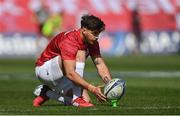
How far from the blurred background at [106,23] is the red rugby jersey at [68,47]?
2387cm

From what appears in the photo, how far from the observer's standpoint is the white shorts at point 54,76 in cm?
1348

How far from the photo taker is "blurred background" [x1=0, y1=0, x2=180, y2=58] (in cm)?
3772

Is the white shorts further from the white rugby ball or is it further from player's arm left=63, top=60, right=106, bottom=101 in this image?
the white rugby ball

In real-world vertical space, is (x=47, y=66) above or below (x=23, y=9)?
above

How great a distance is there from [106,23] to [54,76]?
2622cm

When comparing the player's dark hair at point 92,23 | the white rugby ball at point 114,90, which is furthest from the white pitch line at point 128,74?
the white rugby ball at point 114,90

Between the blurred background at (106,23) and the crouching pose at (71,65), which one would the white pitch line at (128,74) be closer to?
the crouching pose at (71,65)

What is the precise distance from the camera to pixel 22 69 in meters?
28.5

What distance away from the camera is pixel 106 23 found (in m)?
39.7

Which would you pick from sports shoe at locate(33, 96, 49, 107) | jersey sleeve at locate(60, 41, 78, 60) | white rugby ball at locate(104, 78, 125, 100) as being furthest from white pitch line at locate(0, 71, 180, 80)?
white rugby ball at locate(104, 78, 125, 100)

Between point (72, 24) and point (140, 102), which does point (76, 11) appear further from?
point (140, 102)

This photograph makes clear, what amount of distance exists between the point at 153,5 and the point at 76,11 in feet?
13.7

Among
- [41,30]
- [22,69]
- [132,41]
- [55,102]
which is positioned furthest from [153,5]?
[55,102]

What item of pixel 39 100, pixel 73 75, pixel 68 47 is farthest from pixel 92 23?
pixel 39 100
